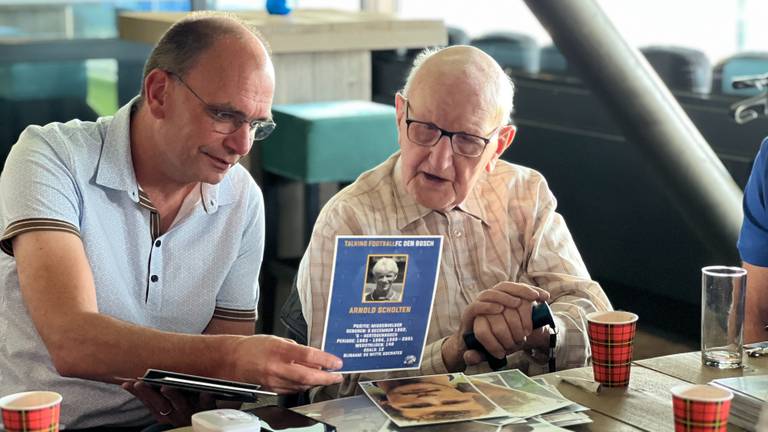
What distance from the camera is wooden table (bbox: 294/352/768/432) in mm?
1783

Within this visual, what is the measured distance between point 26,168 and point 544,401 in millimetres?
1131

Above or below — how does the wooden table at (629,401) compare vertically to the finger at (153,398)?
above

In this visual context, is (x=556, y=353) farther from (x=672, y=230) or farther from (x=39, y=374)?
(x=672, y=230)

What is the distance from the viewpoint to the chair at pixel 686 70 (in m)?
5.14

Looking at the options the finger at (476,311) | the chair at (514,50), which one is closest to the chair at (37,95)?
the chair at (514,50)

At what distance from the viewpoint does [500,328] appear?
2170mm

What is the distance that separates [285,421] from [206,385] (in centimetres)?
14

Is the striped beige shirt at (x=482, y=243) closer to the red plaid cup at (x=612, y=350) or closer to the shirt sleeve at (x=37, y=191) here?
the red plaid cup at (x=612, y=350)

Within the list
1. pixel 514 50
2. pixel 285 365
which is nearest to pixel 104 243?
pixel 285 365

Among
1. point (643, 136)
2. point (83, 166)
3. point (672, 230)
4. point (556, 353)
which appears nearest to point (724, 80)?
point (672, 230)

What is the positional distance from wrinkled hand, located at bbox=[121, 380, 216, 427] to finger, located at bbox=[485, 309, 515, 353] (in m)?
0.55

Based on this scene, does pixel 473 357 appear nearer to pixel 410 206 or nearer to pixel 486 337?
pixel 486 337

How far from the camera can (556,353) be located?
235cm

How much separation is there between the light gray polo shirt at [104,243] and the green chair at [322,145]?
210 centimetres
